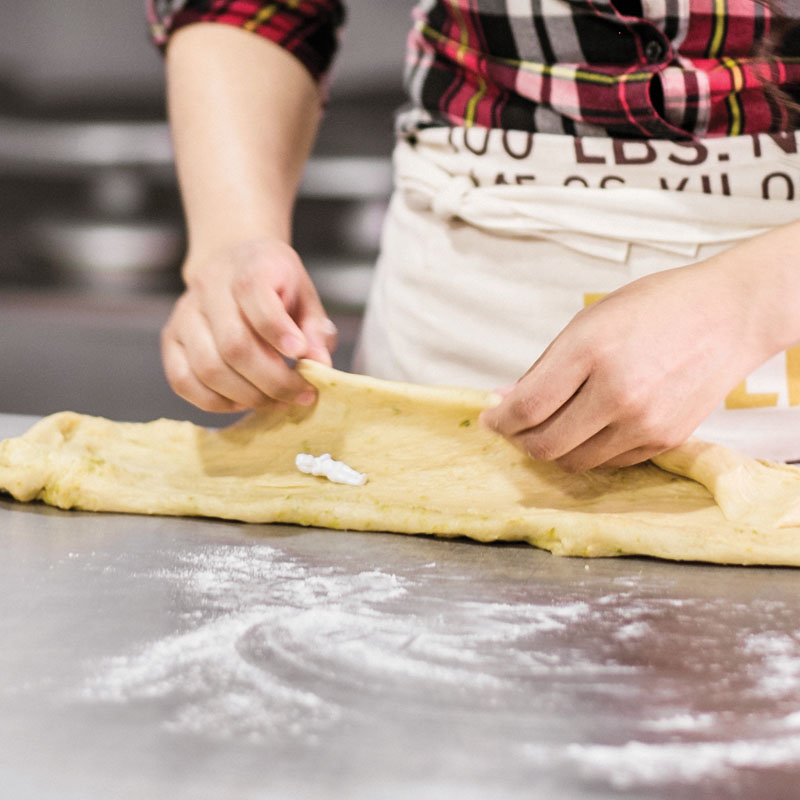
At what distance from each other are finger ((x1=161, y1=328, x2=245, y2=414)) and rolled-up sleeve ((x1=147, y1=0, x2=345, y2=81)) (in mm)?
496

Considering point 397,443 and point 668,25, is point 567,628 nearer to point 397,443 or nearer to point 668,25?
point 397,443

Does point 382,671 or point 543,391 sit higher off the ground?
point 543,391

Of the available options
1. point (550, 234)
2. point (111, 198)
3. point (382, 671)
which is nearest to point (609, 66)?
point (550, 234)

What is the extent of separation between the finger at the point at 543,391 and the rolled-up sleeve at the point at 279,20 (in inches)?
28.4

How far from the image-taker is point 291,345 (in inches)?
34.7

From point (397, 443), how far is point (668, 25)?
1.59 ft

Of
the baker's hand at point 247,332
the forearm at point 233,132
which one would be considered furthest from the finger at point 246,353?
the forearm at point 233,132

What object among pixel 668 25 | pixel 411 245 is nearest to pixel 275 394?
pixel 411 245

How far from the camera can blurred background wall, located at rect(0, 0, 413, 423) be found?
7.63ft

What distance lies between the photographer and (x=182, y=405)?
2.31 m

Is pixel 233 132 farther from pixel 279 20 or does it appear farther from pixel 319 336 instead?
pixel 319 336

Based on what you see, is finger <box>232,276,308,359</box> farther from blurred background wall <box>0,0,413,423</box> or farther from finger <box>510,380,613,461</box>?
blurred background wall <box>0,0,413,423</box>

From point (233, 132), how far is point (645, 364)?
2.17ft

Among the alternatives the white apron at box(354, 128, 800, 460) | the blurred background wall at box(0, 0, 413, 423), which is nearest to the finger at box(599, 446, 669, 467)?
the white apron at box(354, 128, 800, 460)
